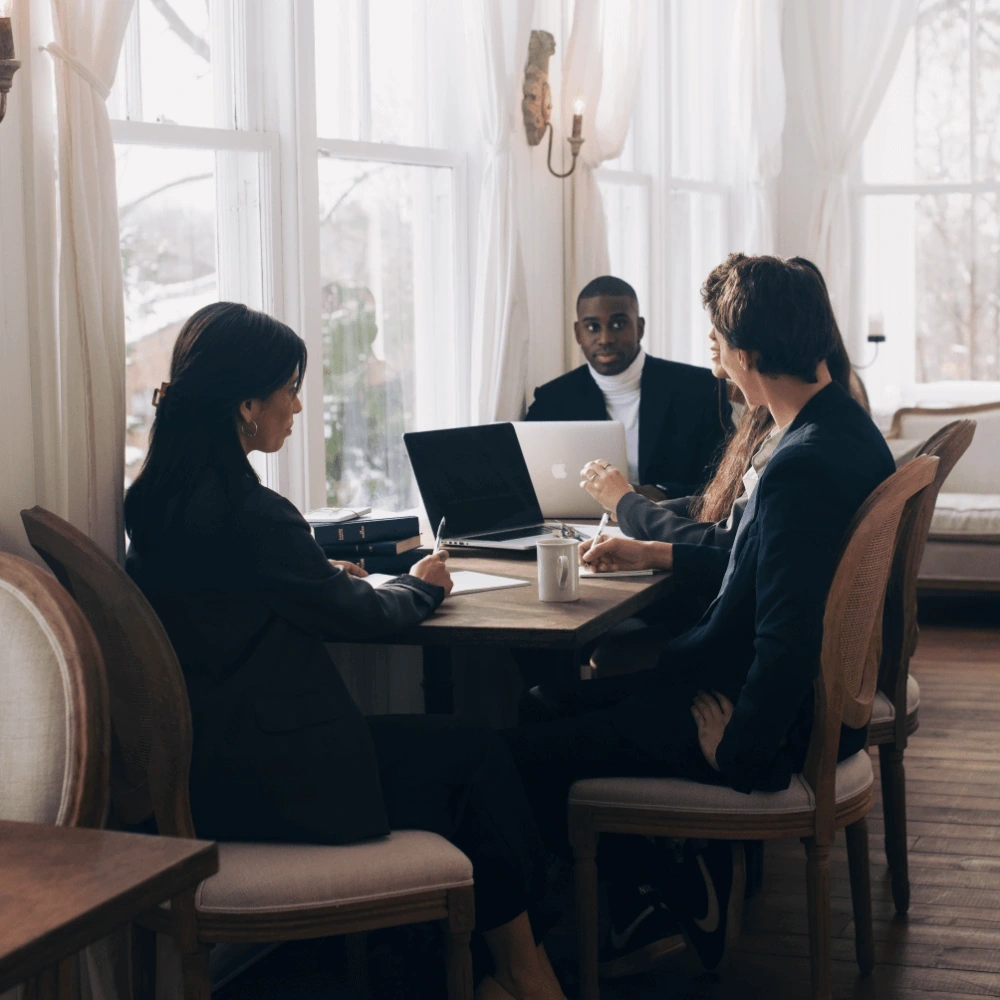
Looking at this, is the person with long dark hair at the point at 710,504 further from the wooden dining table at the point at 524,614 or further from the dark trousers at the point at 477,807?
the dark trousers at the point at 477,807

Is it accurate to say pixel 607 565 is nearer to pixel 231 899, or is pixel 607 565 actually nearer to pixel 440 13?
pixel 231 899

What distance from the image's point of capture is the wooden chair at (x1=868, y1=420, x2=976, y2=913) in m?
2.63

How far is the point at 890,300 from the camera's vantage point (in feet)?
22.5

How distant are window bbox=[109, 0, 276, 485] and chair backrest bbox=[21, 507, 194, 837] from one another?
815 millimetres

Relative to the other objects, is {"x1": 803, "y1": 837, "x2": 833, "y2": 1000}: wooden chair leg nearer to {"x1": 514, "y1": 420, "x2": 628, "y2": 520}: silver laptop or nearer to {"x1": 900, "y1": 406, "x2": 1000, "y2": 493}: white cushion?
{"x1": 514, "y1": 420, "x2": 628, "y2": 520}: silver laptop

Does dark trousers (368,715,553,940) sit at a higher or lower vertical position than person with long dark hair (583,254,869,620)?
lower

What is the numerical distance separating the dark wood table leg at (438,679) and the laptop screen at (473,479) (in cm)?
26

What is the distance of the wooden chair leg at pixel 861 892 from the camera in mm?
2438

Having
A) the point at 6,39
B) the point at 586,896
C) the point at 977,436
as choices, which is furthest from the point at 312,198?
the point at 977,436

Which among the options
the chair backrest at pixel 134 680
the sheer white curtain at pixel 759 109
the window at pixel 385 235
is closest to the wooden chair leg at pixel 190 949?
the chair backrest at pixel 134 680

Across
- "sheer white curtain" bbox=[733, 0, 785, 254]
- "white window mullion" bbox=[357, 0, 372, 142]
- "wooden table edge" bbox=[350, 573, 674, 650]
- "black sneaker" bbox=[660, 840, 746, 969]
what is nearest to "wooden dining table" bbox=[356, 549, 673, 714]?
"wooden table edge" bbox=[350, 573, 674, 650]

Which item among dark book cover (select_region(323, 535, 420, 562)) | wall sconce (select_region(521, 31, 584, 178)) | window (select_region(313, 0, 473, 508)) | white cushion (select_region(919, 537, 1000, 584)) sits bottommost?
white cushion (select_region(919, 537, 1000, 584))

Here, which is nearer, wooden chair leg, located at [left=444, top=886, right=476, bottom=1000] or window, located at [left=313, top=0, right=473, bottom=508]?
wooden chair leg, located at [left=444, top=886, right=476, bottom=1000]

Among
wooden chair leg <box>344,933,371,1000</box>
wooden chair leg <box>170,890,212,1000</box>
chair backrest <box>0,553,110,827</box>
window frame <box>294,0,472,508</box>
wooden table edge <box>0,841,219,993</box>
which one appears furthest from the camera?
window frame <box>294,0,472,508</box>
